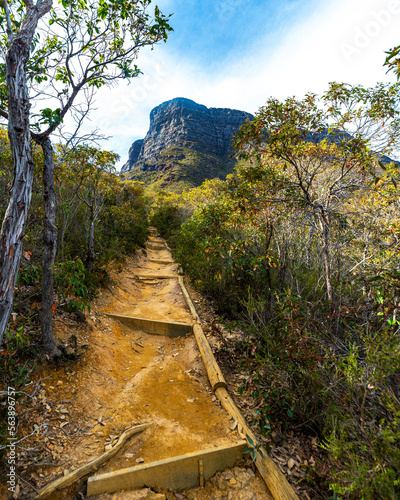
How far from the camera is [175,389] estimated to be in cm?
349

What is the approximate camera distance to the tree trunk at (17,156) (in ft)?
5.30

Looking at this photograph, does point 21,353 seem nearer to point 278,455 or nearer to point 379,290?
point 278,455

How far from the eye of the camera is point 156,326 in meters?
5.39

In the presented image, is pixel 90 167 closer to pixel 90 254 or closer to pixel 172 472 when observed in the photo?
pixel 90 254

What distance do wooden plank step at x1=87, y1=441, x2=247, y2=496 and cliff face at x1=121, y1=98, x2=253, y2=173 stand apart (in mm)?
87184

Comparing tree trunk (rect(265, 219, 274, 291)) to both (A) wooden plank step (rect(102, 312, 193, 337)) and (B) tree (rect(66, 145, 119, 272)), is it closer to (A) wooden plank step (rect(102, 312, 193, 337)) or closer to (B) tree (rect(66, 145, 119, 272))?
(A) wooden plank step (rect(102, 312, 193, 337))

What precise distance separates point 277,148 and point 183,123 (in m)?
120

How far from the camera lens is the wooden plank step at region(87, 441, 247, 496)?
206 centimetres

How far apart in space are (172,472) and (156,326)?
10.7ft

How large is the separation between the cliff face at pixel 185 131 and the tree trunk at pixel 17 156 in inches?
3393

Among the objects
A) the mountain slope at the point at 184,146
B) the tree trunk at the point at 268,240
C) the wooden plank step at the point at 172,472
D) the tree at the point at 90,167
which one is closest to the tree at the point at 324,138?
the tree trunk at the point at 268,240

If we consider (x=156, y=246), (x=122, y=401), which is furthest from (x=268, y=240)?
(x=156, y=246)

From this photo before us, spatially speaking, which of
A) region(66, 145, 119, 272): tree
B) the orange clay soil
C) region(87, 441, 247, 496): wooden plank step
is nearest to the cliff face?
region(66, 145, 119, 272): tree

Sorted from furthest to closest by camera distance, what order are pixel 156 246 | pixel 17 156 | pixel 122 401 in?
pixel 156 246 < pixel 122 401 < pixel 17 156
